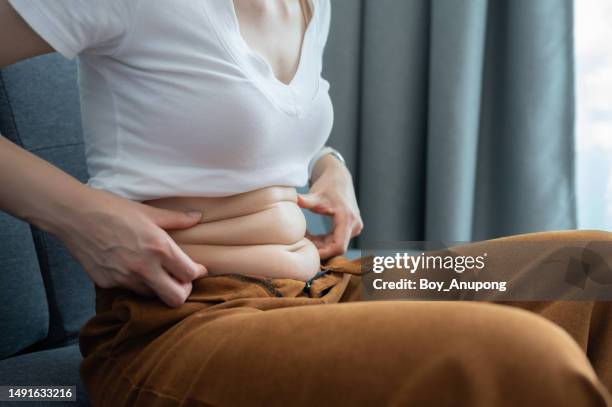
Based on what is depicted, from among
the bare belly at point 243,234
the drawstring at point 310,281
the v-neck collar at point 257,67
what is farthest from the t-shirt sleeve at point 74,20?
the drawstring at point 310,281

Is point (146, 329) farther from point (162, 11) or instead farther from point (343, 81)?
point (343, 81)

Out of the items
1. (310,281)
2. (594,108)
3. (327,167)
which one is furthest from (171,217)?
(594,108)

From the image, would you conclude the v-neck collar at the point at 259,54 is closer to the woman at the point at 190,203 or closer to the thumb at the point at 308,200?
the woman at the point at 190,203

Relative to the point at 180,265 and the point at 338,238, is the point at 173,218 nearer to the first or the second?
A: the point at 180,265

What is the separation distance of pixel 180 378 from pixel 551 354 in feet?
1.20

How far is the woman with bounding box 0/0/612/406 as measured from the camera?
28.8 inches

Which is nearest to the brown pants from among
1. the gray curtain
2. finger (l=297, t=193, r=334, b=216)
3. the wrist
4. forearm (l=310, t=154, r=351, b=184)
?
the wrist

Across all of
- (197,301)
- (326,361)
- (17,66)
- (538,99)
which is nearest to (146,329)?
(197,301)

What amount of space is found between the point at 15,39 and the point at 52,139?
0.50 m

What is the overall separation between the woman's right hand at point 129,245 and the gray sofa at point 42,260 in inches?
11.2

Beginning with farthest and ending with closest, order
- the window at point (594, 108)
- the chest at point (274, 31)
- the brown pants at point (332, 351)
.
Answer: the window at point (594, 108) → the chest at point (274, 31) → the brown pants at point (332, 351)

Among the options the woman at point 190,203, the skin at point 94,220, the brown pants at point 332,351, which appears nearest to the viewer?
the brown pants at point 332,351

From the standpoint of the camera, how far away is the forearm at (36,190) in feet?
2.78
